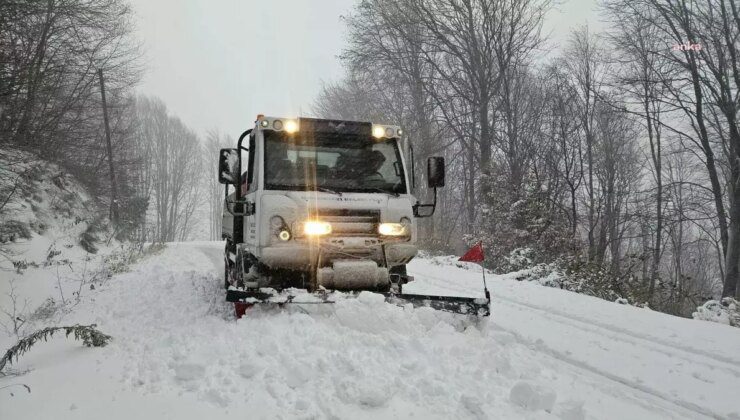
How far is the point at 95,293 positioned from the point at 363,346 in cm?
556

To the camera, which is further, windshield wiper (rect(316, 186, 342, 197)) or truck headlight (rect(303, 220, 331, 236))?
windshield wiper (rect(316, 186, 342, 197))

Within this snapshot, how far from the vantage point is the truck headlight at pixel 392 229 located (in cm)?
530

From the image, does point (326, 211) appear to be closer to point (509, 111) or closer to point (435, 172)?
point (435, 172)

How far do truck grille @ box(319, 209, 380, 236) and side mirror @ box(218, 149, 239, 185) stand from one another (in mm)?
1507

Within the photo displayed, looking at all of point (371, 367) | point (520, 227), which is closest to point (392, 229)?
point (371, 367)

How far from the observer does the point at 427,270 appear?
11.4 meters

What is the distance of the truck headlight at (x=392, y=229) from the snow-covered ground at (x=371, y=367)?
98 centimetres

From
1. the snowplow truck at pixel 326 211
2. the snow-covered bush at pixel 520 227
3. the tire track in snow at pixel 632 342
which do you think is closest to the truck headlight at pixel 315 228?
the snowplow truck at pixel 326 211

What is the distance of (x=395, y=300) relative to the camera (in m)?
4.68

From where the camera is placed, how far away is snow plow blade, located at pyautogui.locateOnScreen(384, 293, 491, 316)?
473 centimetres

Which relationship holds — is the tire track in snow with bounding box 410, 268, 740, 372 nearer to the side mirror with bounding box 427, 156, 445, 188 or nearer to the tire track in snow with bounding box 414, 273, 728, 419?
the tire track in snow with bounding box 414, 273, 728, 419

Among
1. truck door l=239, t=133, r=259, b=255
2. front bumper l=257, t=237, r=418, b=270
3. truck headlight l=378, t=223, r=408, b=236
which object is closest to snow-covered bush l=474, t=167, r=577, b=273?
truck headlight l=378, t=223, r=408, b=236

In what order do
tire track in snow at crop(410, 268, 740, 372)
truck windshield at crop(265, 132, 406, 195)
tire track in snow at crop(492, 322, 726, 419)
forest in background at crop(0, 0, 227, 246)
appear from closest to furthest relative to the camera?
tire track in snow at crop(492, 322, 726, 419)
tire track in snow at crop(410, 268, 740, 372)
truck windshield at crop(265, 132, 406, 195)
forest in background at crop(0, 0, 227, 246)

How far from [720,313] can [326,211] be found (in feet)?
21.4
